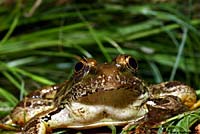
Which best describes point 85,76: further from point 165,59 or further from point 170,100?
point 165,59

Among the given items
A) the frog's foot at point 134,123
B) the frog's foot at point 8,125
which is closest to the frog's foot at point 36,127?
the frog's foot at point 8,125

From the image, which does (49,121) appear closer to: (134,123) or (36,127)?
(36,127)

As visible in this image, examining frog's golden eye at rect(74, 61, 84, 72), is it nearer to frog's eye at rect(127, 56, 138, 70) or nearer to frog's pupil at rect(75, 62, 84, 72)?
frog's pupil at rect(75, 62, 84, 72)

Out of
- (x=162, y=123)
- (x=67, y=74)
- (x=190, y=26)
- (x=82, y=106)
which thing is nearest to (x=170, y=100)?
(x=162, y=123)

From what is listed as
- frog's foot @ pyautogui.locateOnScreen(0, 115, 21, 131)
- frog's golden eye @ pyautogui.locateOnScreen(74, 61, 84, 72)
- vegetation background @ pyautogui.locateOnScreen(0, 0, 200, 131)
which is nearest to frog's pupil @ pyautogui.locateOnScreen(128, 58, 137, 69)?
frog's golden eye @ pyautogui.locateOnScreen(74, 61, 84, 72)

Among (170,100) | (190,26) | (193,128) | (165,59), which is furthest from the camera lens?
(165,59)

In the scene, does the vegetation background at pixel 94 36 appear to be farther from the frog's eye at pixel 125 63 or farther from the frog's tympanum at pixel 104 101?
the frog's eye at pixel 125 63
